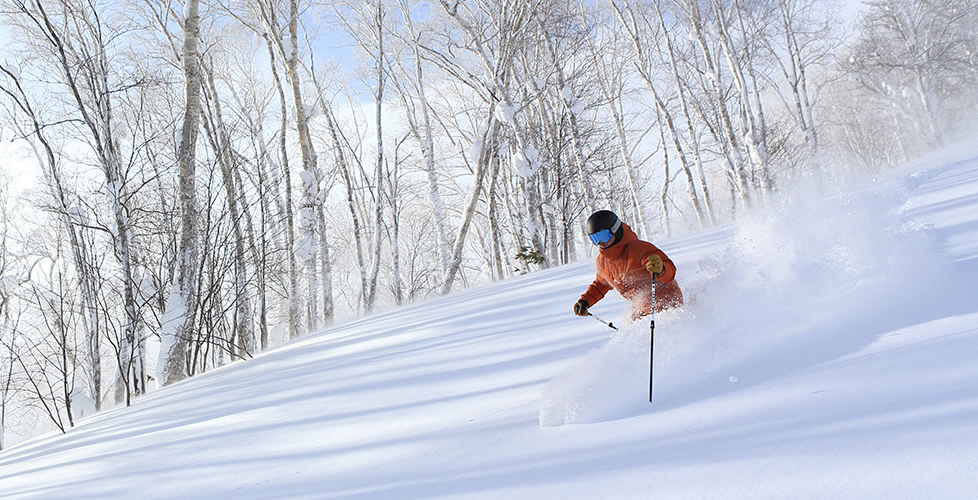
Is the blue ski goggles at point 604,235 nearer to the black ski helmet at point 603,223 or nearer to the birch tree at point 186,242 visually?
the black ski helmet at point 603,223

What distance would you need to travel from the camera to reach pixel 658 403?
2.11m

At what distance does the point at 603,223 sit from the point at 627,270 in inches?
14.1

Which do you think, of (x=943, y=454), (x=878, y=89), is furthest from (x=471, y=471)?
(x=878, y=89)

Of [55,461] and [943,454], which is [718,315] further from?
[55,461]

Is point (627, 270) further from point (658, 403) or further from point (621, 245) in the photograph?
point (658, 403)

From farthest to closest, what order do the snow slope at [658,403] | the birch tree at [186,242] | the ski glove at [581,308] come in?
the birch tree at [186,242] → the ski glove at [581,308] → the snow slope at [658,403]

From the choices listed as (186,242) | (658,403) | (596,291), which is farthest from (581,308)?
(186,242)

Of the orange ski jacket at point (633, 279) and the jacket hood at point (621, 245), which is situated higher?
the jacket hood at point (621, 245)

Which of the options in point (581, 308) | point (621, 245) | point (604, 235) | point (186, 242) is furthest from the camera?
point (186, 242)

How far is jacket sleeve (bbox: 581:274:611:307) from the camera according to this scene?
3178 millimetres

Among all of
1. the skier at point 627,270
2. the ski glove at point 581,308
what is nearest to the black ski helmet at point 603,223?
the skier at point 627,270

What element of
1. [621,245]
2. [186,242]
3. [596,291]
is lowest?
[596,291]

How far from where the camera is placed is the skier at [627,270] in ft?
9.85

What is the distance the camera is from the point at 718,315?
2771 millimetres
